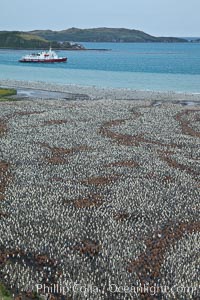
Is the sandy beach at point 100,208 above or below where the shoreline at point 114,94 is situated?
below

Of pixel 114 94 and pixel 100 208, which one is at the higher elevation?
pixel 114 94

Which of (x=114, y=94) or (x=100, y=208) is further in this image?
(x=114, y=94)

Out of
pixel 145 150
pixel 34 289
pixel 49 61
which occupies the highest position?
pixel 49 61

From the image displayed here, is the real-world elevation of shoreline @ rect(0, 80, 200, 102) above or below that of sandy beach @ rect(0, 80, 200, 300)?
above

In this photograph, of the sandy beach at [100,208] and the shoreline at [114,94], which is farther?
the shoreline at [114,94]

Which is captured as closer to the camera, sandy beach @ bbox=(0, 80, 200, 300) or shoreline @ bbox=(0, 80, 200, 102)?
sandy beach @ bbox=(0, 80, 200, 300)

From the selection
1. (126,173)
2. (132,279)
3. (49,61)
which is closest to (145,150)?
(126,173)

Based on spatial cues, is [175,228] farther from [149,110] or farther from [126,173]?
[149,110]

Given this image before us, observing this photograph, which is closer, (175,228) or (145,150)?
(175,228)
